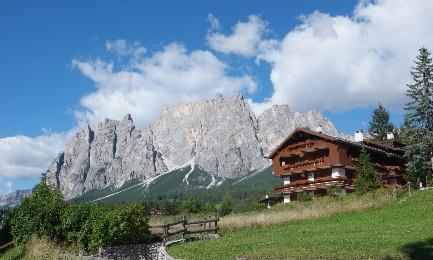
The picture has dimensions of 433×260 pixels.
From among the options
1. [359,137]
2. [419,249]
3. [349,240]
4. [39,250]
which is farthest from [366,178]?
[419,249]

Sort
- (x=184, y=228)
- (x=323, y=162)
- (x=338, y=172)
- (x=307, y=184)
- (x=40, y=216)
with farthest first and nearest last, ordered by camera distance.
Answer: (x=307, y=184) → (x=323, y=162) → (x=338, y=172) → (x=40, y=216) → (x=184, y=228)

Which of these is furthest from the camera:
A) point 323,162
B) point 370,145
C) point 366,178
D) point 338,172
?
point 370,145

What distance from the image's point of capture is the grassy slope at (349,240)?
19.8 metres

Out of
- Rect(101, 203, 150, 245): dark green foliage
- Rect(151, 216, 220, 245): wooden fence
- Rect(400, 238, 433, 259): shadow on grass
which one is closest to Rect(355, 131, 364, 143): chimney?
Rect(151, 216, 220, 245): wooden fence

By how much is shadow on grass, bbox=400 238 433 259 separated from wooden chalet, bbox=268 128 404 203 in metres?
42.5

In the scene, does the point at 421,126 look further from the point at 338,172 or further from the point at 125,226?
the point at 125,226

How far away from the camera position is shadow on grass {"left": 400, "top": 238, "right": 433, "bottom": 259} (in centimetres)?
1827

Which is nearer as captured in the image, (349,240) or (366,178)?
(349,240)

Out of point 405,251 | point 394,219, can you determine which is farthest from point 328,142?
point 405,251

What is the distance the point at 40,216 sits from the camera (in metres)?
36.4

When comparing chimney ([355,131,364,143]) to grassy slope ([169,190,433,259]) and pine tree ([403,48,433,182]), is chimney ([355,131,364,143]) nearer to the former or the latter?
pine tree ([403,48,433,182])

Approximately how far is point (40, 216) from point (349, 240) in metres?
23.0

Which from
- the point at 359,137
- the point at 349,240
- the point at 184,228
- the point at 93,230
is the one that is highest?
the point at 359,137

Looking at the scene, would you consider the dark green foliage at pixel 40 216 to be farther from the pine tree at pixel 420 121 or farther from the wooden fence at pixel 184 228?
the pine tree at pixel 420 121
